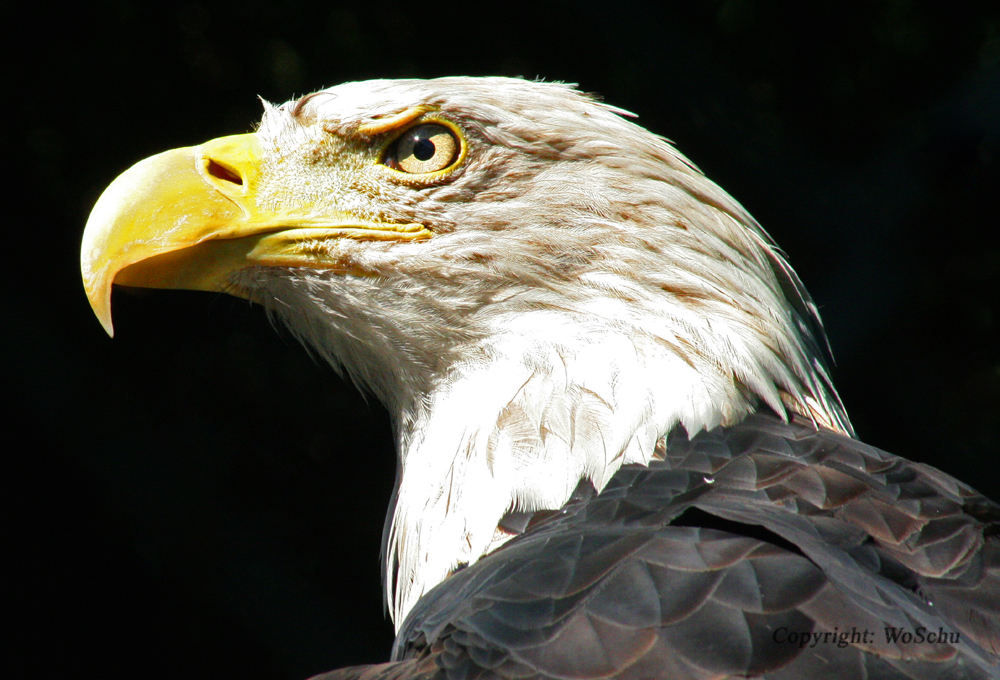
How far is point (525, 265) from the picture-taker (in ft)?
6.45

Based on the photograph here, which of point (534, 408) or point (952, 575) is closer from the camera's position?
point (952, 575)

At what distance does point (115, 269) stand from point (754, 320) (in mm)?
1311

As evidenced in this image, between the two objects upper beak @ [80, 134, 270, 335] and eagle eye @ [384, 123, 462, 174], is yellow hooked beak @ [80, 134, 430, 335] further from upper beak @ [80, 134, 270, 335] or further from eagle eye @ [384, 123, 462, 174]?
eagle eye @ [384, 123, 462, 174]

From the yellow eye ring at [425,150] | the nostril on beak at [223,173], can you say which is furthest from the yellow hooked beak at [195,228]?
→ the yellow eye ring at [425,150]

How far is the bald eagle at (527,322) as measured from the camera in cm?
155

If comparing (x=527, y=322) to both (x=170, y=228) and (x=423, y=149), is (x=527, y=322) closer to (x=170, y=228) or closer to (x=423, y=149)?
(x=423, y=149)

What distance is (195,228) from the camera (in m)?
1.89

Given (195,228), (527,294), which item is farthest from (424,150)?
(195,228)

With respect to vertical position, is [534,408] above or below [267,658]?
above

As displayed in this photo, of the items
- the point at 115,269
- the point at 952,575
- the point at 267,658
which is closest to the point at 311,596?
the point at 267,658

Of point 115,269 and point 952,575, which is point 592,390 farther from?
point 115,269

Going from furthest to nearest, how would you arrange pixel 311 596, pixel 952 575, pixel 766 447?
pixel 311 596 < pixel 766 447 < pixel 952 575

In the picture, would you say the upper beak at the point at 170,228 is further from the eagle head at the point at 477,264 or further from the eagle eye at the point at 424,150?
the eagle eye at the point at 424,150

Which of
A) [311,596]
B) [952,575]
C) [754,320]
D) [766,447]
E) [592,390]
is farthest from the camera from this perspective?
[311,596]
